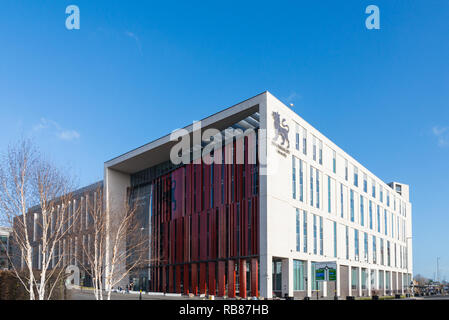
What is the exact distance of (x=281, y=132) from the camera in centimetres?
5772

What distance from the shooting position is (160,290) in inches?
2933

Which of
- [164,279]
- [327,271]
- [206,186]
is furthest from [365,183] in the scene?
[327,271]

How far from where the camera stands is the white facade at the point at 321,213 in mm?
55562

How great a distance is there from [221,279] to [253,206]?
37.2 feet

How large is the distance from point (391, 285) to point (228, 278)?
2174 inches

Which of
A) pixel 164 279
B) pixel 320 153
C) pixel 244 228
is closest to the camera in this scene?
pixel 244 228

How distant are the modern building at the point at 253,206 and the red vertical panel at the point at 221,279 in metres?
0.14

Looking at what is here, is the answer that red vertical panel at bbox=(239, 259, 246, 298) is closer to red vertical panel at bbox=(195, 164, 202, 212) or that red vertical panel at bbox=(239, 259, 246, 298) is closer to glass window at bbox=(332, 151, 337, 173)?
red vertical panel at bbox=(195, 164, 202, 212)

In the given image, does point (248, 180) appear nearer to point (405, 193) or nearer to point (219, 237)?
point (219, 237)

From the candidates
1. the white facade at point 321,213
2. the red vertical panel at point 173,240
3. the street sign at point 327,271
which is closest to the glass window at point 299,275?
the white facade at point 321,213

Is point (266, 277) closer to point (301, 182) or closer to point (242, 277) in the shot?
point (242, 277)

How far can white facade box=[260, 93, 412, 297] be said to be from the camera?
55.6 m
